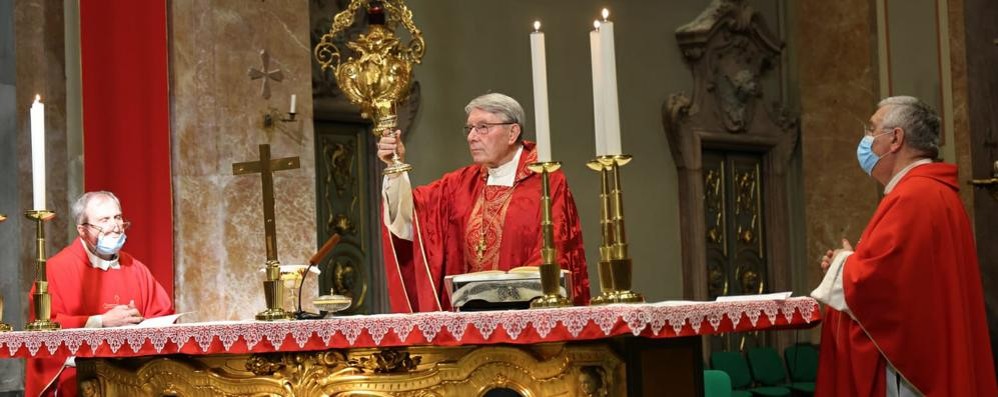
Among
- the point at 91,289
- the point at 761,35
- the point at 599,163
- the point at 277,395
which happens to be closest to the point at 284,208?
the point at 91,289

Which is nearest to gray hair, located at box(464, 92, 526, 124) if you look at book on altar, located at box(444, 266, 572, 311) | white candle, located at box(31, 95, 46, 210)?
book on altar, located at box(444, 266, 572, 311)

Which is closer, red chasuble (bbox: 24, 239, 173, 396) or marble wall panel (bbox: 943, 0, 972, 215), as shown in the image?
red chasuble (bbox: 24, 239, 173, 396)

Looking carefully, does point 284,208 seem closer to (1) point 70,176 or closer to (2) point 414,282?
(1) point 70,176

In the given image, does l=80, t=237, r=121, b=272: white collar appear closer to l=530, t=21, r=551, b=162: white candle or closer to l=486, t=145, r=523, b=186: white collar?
l=486, t=145, r=523, b=186: white collar

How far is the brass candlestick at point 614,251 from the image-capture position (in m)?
4.18

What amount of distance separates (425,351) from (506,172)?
1.31 meters

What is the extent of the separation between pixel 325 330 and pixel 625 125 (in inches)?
295

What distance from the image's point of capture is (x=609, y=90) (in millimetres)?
4152

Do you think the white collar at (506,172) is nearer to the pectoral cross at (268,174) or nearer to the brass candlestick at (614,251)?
the pectoral cross at (268,174)

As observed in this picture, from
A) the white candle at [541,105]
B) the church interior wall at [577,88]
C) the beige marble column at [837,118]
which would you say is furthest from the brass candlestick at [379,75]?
the beige marble column at [837,118]

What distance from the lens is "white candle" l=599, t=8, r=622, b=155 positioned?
13.6ft

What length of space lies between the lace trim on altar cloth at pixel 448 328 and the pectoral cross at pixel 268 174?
45cm

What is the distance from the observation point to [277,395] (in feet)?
14.9

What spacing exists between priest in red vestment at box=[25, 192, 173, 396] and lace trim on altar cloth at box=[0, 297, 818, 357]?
4.40ft
